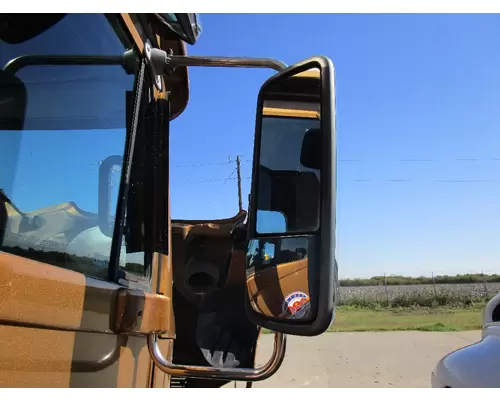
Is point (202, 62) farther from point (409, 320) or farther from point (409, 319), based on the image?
point (409, 319)

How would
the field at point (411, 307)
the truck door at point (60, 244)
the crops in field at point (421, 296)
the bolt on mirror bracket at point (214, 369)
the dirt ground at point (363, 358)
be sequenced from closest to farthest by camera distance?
the truck door at point (60, 244), the bolt on mirror bracket at point (214, 369), the dirt ground at point (363, 358), the field at point (411, 307), the crops in field at point (421, 296)

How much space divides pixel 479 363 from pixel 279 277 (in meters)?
1.19

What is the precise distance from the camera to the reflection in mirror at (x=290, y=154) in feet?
4.49

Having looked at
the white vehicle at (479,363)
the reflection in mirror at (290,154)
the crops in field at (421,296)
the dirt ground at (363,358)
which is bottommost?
the dirt ground at (363,358)

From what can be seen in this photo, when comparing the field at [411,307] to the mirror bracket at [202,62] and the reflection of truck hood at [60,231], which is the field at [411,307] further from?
the reflection of truck hood at [60,231]

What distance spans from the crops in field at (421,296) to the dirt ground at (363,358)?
7938 mm

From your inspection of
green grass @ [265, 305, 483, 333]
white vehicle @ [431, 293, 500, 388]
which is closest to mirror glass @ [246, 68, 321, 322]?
white vehicle @ [431, 293, 500, 388]

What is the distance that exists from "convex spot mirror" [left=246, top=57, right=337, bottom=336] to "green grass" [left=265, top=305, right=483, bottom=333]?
16.1m

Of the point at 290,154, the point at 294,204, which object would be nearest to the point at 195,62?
the point at 290,154

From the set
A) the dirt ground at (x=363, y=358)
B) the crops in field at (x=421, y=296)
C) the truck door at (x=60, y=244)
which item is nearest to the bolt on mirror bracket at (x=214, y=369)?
the truck door at (x=60, y=244)

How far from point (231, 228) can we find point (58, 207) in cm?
135

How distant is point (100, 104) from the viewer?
1.57 meters

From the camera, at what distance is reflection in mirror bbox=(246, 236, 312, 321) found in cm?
131

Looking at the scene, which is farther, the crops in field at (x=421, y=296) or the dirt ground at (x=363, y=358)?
the crops in field at (x=421, y=296)
